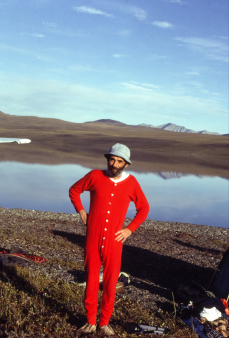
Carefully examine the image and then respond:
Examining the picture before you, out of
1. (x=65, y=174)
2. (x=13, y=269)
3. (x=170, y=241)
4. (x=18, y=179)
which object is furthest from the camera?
(x=65, y=174)

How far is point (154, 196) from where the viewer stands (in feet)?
69.9

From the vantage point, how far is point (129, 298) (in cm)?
629

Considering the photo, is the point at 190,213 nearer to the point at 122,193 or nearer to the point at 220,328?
the point at 220,328

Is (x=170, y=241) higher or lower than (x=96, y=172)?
lower

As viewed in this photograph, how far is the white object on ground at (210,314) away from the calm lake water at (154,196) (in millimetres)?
10051

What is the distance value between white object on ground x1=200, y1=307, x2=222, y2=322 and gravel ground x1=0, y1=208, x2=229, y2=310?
81cm

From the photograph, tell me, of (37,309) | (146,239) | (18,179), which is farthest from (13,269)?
(18,179)

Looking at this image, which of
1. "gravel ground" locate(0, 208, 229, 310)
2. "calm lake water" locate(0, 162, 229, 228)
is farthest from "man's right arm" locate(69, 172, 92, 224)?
"calm lake water" locate(0, 162, 229, 228)

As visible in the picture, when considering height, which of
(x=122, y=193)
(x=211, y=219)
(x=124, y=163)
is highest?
(x=124, y=163)

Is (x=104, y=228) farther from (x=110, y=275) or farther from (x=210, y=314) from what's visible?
(x=210, y=314)

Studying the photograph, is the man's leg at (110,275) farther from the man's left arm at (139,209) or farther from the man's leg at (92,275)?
the man's left arm at (139,209)

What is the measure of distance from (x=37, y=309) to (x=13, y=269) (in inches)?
78.9

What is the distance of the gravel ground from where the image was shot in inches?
284

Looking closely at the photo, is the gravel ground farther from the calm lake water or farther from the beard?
the beard
